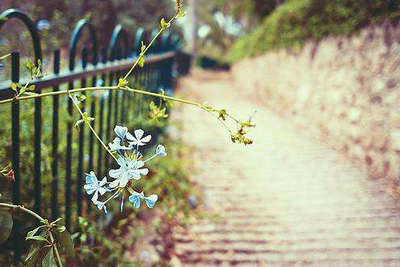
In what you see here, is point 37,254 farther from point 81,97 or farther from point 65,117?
point 65,117

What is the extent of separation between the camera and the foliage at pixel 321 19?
393 cm

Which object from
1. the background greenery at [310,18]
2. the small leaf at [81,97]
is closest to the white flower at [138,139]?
the small leaf at [81,97]

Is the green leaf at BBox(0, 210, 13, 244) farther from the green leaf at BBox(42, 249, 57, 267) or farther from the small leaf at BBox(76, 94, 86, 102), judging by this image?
the small leaf at BBox(76, 94, 86, 102)

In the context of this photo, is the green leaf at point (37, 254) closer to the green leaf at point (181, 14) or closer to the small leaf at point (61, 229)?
the small leaf at point (61, 229)

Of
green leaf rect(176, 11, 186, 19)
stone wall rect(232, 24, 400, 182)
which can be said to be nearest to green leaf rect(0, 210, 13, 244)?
green leaf rect(176, 11, 186, 19)

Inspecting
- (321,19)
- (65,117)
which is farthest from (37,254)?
(321,19)

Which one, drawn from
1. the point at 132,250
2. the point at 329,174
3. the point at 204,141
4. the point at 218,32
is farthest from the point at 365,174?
the point at 218,32

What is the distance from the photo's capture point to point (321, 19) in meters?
5.32

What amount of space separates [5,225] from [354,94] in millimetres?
3853

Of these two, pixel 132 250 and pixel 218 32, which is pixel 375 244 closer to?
pixel 132 250

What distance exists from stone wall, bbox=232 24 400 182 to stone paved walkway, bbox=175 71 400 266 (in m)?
0.23

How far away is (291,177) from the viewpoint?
3.70m

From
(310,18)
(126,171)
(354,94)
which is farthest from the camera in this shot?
(310,18)

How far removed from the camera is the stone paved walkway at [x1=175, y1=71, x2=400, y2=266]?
238cm
